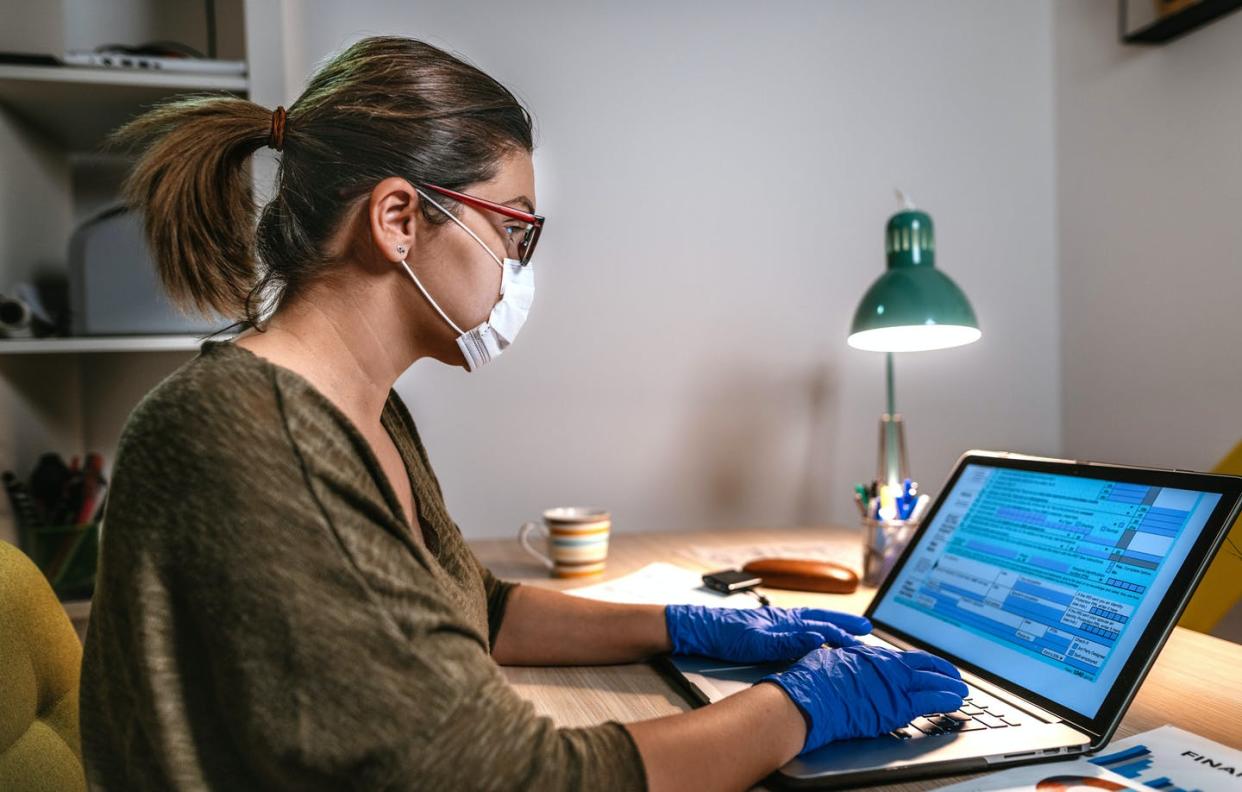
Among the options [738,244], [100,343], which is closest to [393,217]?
[100,343]

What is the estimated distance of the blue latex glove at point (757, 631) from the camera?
0.87m

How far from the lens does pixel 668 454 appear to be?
1.85 metres

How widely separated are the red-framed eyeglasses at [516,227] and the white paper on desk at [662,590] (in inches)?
17.9

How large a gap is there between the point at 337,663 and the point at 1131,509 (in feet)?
2.27

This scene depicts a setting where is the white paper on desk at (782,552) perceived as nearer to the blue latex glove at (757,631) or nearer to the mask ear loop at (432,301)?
the blue latex glove at (757,631)

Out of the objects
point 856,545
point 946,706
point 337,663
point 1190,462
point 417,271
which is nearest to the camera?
point 337,663

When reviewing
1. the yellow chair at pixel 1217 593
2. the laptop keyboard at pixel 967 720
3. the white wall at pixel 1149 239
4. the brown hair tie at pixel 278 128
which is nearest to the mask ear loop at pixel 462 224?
the brown hair tie at pixel 278 128

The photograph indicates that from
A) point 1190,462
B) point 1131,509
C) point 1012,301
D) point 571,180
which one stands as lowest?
point 1190,462

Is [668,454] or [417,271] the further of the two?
[668,454]

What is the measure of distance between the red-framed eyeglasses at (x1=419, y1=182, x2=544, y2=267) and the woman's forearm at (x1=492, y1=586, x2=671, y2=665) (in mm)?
407

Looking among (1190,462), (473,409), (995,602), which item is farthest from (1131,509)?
(473,409)

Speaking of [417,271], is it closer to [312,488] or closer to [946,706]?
[312,488]

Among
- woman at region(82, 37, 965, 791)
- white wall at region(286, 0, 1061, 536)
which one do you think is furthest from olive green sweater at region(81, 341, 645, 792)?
white wall at region(286, 0, 1061, 536)

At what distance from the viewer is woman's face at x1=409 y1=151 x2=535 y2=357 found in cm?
82
